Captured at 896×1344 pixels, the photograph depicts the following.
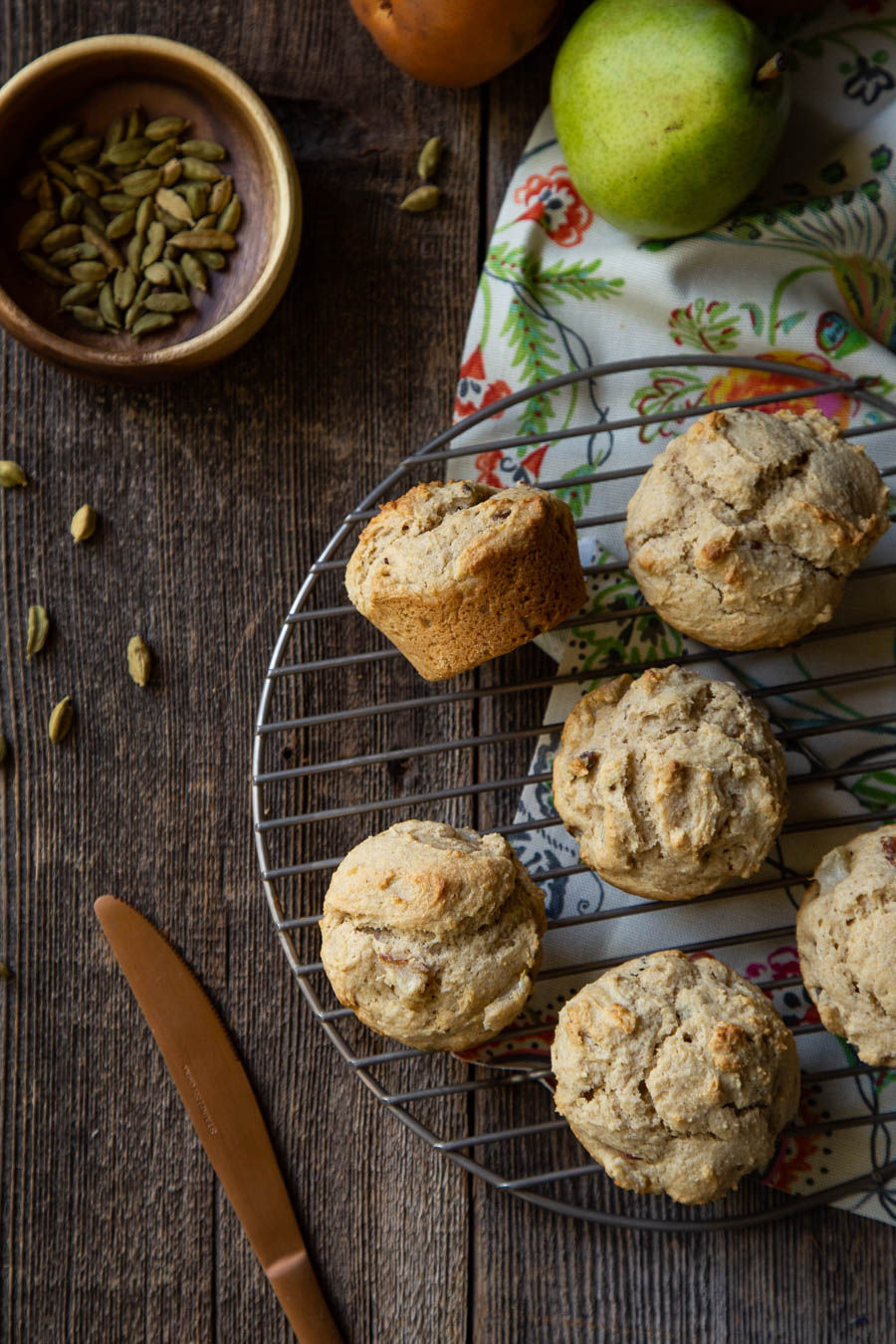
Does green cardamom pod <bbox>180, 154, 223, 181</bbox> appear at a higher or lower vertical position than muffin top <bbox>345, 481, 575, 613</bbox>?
higher

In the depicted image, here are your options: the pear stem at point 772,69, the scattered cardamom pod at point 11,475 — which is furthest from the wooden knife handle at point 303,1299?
the pear stem at point 772,69

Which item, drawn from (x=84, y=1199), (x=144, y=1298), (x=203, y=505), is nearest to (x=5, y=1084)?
(x=84, y=1199)

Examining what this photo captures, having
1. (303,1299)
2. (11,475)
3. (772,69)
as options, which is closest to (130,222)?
(11,475)

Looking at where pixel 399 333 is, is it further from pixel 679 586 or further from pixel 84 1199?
pixel 84 1199

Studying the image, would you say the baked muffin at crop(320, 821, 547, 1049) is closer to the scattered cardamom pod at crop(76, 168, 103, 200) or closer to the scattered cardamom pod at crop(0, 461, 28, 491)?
the scattered cardamom pod at crop(0, 461, 28, 491)

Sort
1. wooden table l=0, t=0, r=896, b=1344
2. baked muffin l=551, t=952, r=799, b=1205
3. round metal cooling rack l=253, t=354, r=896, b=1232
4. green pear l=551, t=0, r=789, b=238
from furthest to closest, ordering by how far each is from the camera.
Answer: wooden table l=0, t=0, r=896, b=1344 < round metal cooling rack l=253, t=354, r=896, b=1232 < green pear l=551, t=0, r=789, b=238 < baked muffin l=551, t=952, r=799, b=1205

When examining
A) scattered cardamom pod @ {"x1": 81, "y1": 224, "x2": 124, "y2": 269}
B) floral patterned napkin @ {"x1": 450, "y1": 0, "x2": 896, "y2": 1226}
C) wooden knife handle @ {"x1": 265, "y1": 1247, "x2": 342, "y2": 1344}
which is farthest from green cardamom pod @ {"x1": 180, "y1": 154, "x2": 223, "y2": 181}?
wooden knife handle @ {"x1": 265, "y1": 1247, "x2": 342, "y2": 1344}

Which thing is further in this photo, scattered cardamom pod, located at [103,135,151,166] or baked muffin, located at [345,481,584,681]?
scattered cardamom pod, located at [103,135,151,166]

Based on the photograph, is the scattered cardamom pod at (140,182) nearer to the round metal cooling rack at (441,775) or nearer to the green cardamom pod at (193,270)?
the green cardamom pod at (193,270)
